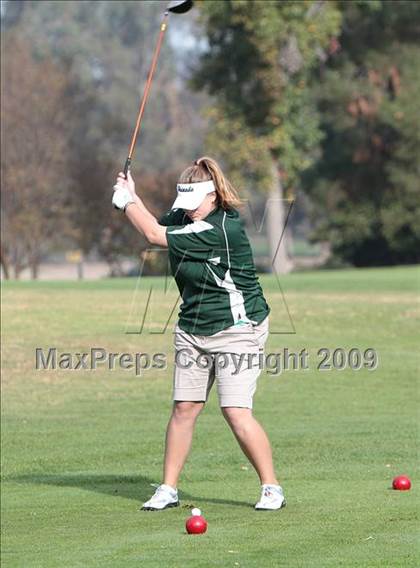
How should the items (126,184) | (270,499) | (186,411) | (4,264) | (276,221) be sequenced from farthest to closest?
(276,221), (4,264), (186,411), (270,499), (126,184)

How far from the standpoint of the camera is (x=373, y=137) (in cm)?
4794

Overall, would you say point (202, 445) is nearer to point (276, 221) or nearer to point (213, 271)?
point (213, 271)

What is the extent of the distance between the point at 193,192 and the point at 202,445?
4806 millimetres

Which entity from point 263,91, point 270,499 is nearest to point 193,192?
point 270,499

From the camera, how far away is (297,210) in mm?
97062

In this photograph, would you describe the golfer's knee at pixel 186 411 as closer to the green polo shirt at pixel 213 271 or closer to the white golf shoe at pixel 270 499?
the green polo shirt at pixel 213 271

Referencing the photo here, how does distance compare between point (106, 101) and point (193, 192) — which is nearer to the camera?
point (193, 192)

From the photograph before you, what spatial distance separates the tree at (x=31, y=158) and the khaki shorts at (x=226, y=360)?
3074cm

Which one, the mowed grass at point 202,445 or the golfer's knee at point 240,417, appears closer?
the mowed grass at point 202,445

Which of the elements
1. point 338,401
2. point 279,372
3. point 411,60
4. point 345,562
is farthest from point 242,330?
point 411,60

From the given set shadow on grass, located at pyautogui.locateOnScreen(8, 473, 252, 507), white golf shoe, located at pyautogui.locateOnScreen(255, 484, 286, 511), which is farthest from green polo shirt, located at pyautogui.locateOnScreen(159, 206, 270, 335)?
shadow on grass, located at pyautogui.locateOnScreen(8, 473, 252, 507)

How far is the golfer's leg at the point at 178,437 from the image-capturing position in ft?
27.6

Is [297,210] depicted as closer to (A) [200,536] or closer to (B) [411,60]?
(B) [411,60]

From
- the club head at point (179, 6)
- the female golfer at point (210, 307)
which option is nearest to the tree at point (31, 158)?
the club head at point (179, 6)
